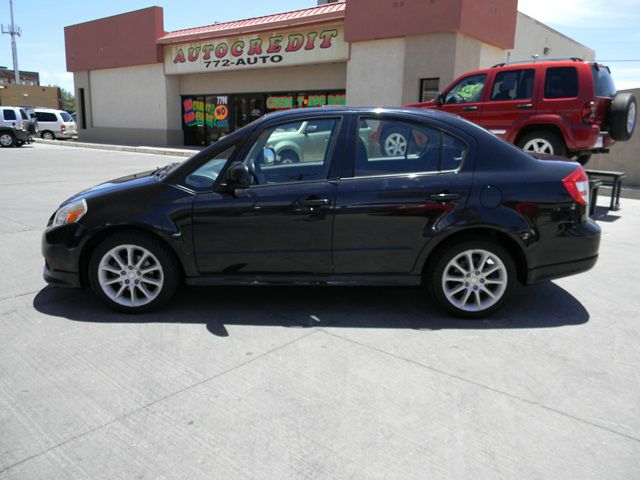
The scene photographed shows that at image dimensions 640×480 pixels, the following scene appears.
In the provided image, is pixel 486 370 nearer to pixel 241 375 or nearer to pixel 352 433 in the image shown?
pixel 352 433

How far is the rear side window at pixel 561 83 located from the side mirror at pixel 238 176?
21.8 feet

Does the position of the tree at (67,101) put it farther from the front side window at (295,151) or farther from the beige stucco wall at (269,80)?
the front side window at (295,151)

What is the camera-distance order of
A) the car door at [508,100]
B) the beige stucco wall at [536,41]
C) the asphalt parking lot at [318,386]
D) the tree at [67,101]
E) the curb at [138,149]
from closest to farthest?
the asphalt parking lot at [318,386], the car door at [508,100], the beige stucco wall at [536,41], the curb at [138,149], the tree at [67,101]

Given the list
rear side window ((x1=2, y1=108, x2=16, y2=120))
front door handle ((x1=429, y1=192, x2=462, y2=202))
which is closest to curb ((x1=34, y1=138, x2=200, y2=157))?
rear side window ((x1=2, y1=108, x2=16, y2=120))

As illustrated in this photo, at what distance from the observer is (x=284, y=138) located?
4270 millimetres

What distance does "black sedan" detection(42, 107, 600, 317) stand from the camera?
402 centimetres

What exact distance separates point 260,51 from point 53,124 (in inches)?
620

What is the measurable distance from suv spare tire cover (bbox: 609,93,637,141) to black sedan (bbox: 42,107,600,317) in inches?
205

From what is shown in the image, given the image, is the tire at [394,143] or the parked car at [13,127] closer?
the tire at [394,143]

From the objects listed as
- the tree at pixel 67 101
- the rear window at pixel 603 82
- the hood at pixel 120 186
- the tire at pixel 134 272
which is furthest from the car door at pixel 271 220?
the tree at pixel 67 101

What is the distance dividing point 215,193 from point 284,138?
710 mm

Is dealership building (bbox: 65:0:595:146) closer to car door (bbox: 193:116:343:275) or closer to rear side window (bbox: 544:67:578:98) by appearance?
rear side window (bbox: 544:67:578:98)

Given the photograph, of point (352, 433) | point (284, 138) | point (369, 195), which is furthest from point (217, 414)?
point (284, 138)

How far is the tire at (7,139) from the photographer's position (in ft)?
79.7
